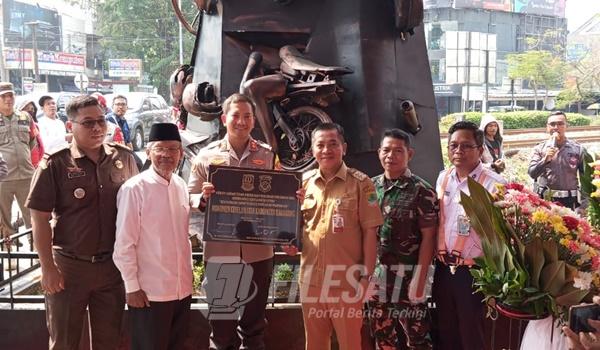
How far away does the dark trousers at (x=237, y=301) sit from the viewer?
4.06 metres

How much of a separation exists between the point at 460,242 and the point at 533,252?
1240 mm

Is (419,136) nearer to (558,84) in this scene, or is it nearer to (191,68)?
(191,68)

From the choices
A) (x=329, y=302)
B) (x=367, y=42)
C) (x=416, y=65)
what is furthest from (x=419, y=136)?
(x=329, y=302)

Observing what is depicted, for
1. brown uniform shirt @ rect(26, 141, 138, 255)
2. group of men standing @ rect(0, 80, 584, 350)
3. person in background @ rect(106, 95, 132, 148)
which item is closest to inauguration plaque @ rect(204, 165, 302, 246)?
group of men standing @ rect(0, 80, 584, 350)

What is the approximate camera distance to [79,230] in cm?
378

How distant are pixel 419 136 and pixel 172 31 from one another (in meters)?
14.8

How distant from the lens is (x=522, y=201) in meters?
2.83

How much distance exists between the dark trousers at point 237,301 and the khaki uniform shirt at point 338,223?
1.11ft

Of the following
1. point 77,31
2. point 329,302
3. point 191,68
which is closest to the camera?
point 329,302

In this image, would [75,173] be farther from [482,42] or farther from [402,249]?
[482,42]

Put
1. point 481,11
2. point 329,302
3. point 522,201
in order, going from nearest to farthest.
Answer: point 522,201 < point 329,302 < point 481,11

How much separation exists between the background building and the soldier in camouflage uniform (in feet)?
83.2

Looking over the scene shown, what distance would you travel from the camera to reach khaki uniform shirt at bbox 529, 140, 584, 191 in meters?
7.84

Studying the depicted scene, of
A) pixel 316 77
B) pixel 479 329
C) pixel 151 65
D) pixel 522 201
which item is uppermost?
pixel 151 65
